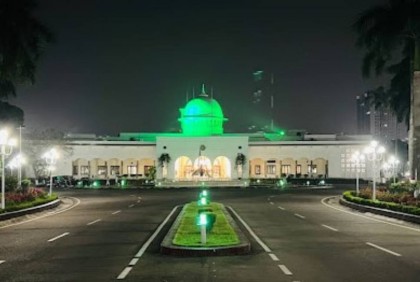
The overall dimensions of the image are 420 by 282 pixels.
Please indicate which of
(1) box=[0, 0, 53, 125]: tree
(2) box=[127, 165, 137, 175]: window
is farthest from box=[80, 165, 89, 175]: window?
(1) box=[0, 0, 53, 125]: tree

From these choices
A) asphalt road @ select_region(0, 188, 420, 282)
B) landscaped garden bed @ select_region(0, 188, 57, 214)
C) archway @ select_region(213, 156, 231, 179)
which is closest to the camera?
asphalt road @ select_region(0, 188, 420, 282)

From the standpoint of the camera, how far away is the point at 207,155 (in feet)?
315

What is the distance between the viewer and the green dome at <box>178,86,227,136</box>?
97.2 meters

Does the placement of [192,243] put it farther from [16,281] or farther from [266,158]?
[266,158]

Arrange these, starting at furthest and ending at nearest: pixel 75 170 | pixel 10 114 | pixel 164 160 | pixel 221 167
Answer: pixel 221 167 → pixel 75 170 → pixel 164 160 → pixel 10 114

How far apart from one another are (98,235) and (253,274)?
924 centimetres

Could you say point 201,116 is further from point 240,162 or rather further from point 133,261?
point 133,261

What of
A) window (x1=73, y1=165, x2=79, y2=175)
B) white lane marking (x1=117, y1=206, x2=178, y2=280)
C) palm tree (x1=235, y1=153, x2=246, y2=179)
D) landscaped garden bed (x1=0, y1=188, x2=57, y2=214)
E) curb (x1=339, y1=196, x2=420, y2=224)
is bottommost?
white lane marking (x1=117, y1=206, x2=178, y2=280)

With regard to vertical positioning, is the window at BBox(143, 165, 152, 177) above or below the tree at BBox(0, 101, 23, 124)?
below

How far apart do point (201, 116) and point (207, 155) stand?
578cm

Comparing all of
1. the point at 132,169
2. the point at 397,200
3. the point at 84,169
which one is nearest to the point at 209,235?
the point at 397,200

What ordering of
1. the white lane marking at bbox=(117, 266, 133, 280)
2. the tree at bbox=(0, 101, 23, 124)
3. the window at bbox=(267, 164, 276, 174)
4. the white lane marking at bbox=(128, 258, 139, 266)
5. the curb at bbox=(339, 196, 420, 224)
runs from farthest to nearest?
the window at bbox=(267, 164, 276, 174) → the tree at bbox=(0, 101, 23, 124) → the curb at bbox=(339, 196, 420, 224) → the white lane marking at bbox=(128, 258, 139, 266) → the white lane marking at bbox=(117, 266, 133, 280)

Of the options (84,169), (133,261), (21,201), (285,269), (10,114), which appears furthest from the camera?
(84,169)

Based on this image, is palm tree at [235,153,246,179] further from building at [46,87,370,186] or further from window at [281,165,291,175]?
window at [281,165,291,175]
